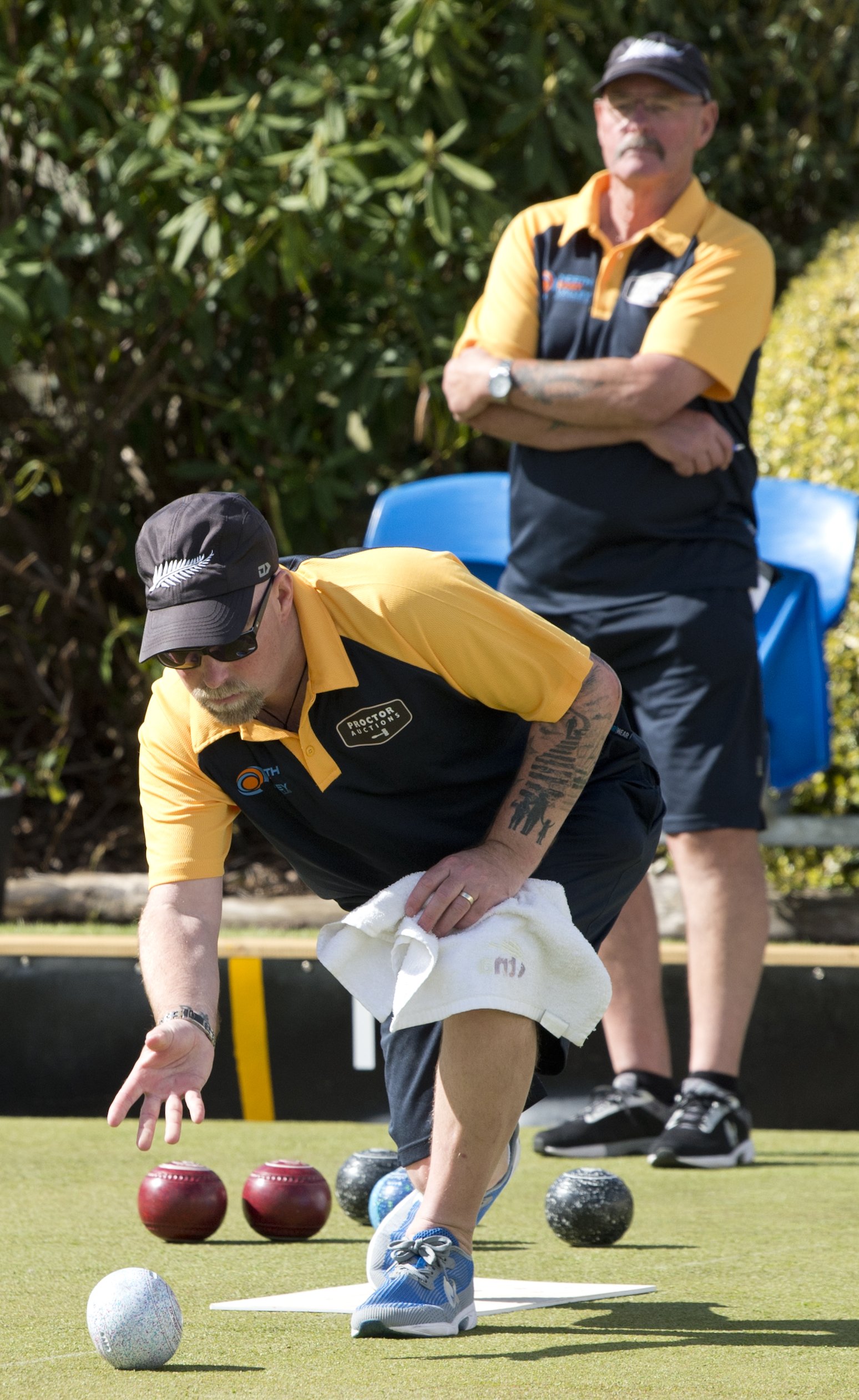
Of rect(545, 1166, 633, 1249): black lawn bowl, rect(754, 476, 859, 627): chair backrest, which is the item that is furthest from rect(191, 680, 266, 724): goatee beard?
rect(754, 476, 859, 627): chair backrest

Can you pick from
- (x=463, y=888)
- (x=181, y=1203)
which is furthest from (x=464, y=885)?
(x=181, y=1203)

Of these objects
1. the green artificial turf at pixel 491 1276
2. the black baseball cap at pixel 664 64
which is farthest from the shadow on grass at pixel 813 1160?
the black baseball cap at pixel 664 64

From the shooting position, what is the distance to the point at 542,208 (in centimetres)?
392

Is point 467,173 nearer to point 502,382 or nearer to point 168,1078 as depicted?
point 502,382

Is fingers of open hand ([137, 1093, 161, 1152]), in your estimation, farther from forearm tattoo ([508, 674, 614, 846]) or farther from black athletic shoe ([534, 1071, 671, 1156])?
black athletic shoe ([534, 1071, 671, 1156])

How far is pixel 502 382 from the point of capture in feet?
12.2

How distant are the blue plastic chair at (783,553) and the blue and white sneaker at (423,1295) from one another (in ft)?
7.65

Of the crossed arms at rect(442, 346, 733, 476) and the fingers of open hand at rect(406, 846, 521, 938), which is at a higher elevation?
the crossed arms at rect(442, 346, 733, 476)

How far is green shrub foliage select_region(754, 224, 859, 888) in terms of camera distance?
17.6ft

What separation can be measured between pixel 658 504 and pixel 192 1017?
1.72 m

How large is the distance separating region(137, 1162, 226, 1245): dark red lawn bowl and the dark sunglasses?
0.94 metres

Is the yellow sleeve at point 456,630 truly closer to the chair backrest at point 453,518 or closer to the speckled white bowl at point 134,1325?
the speckled white bowl at point 134,1325

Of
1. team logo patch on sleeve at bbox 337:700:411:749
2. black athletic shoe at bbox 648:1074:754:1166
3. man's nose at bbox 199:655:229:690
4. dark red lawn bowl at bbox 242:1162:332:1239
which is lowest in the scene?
black athletic shoe at bbox 648:1074:754:1166

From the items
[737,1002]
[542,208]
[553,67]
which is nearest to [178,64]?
[553,67]
